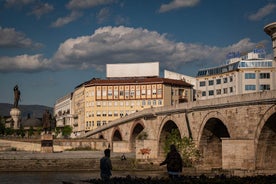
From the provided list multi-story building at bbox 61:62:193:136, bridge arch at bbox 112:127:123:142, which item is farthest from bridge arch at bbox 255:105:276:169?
multi-story building at bbox 61:62:193:136

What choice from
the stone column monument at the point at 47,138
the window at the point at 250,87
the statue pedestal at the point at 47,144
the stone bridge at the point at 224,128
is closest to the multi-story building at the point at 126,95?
the window at the point at 250,87

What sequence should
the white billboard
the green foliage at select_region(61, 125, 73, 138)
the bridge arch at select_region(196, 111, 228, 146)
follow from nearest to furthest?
1. the bridge arch at select_region(196, 111, 228, 146)
2. the white billboard
3. the green foliage at select_region(61, 125, 73, 138)

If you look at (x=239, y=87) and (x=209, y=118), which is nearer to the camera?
(x=209, y=118)

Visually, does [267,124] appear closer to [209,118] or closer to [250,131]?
[250,131]

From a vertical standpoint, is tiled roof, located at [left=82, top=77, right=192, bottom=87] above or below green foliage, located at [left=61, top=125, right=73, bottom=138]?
above

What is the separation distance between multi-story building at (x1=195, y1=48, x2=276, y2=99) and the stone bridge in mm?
23071

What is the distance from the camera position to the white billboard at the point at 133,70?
313ft

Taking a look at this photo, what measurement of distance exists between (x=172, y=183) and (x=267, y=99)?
55.3ft

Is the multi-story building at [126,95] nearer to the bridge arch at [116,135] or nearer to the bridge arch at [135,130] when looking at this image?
the bridge arch at [116,135]

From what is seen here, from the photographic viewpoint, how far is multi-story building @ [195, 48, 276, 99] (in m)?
72.9

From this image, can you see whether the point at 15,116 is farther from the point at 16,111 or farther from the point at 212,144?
the point at 212,144

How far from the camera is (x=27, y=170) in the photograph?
4250cm

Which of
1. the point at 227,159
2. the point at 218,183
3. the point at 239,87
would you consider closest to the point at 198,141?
the point at 227,159

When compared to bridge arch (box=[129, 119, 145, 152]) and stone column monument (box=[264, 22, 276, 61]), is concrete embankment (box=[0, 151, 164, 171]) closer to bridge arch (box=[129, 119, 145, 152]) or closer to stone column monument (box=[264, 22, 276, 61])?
bridge arch (box=[129, 119, 145, 152])
